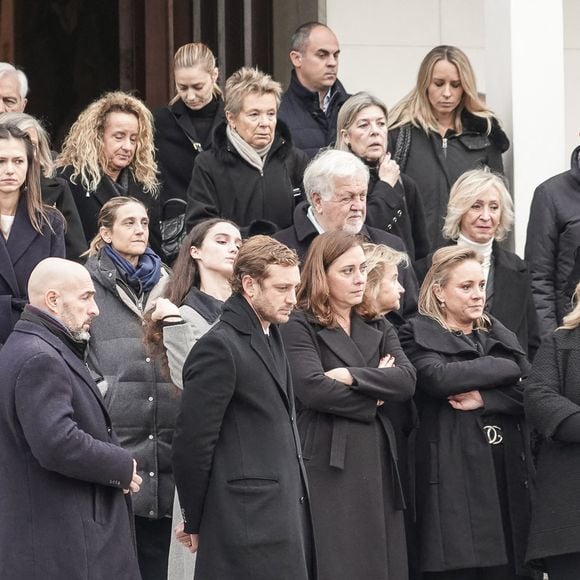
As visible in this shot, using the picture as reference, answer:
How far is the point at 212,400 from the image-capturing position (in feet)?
20.6

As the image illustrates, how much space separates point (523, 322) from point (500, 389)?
0.74 metres

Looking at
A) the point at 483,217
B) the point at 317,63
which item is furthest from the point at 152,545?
the point at 317,63

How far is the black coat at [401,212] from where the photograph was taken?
832 cm

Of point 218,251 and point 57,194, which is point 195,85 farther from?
point 218,251

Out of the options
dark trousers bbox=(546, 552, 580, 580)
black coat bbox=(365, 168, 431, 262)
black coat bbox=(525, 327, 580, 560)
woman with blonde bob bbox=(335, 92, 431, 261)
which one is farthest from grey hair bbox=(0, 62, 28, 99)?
dark trousers bbox=(546, 552, 580, 580)

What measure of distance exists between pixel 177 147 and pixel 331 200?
155cm

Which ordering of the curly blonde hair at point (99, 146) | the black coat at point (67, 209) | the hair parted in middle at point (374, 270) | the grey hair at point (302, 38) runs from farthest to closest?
the grey hair at point (302, 38) < the curly blonde hair at point (99, 146) < the black coat at point (67, 209) < the hair parted in middle at point (374, 270)

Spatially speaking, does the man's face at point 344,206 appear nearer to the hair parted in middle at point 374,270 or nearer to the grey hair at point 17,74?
the hair parted in middle at point 374,270

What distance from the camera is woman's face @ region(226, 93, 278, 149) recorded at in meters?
8.36

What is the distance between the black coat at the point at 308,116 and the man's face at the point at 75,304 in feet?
10.3

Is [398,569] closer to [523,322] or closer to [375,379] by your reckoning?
[375,379]

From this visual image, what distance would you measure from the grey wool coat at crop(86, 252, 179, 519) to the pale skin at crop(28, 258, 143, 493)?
35.5 inches

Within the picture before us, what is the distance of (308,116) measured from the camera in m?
9.34

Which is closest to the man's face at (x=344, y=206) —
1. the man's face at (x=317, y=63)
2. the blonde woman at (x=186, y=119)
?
the blonde woman at (x=186, y=119)
